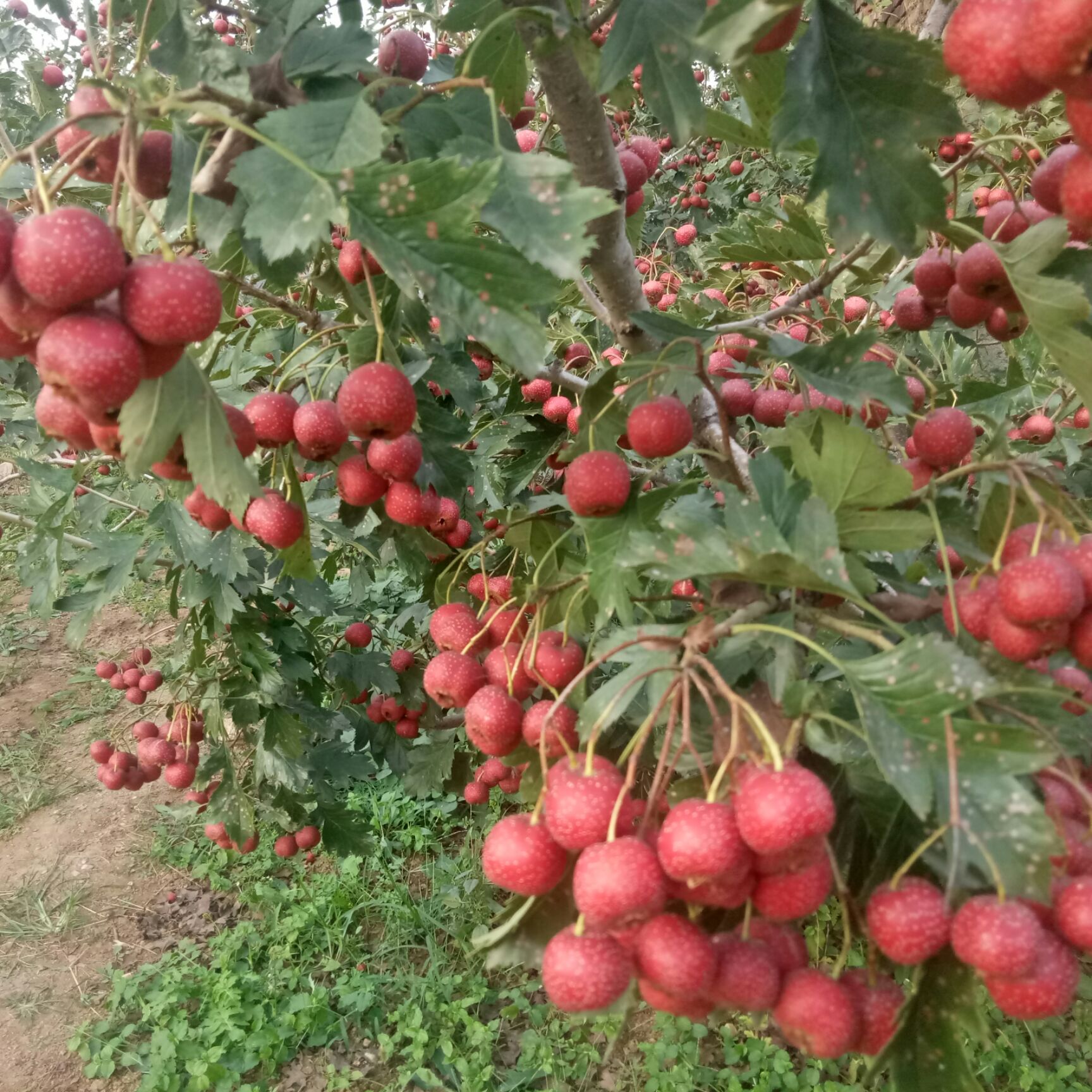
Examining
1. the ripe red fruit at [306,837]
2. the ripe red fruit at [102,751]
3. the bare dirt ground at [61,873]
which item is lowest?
the bare dirt ground at [61,873]

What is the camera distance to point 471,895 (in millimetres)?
3258

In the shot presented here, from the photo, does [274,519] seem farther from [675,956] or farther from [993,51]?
[993,51]

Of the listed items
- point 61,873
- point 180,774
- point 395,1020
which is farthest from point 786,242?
point 61,873

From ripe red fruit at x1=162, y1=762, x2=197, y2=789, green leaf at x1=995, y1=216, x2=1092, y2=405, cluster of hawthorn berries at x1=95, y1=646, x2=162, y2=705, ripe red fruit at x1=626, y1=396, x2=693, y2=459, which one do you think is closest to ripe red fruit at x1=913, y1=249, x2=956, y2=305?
green leaf at x1=995, y1=216, x2=1092, y2=405

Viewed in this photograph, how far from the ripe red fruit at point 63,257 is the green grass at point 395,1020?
7.55 feet

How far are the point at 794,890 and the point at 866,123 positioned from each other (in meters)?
0.86

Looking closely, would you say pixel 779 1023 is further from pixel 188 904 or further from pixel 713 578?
pixel 188 904

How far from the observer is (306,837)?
2762 millimetres

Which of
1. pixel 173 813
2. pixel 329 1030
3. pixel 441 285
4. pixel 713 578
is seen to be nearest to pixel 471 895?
pixel 329 1030

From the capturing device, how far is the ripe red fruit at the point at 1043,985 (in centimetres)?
67

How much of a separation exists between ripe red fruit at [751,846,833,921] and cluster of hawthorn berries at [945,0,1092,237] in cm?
58

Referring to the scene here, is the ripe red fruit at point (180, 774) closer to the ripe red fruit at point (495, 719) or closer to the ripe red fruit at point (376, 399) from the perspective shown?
the ripe red fruit at point (495, 719)

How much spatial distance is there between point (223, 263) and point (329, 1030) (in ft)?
8.74

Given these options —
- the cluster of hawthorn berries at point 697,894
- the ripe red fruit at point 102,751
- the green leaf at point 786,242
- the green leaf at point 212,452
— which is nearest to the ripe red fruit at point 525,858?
the cluster of hawthorn berries at point 697,894
